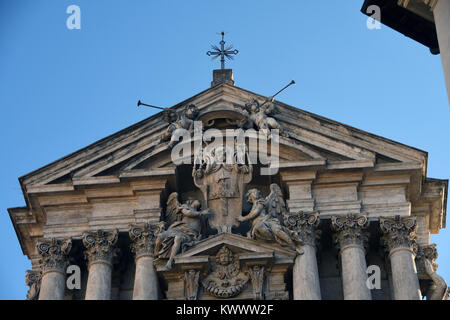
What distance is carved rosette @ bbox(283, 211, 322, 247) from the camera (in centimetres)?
2238

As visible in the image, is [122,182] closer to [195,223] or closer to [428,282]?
[195,223]

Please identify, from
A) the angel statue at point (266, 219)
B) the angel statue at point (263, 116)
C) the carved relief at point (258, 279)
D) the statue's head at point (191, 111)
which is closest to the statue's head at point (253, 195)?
the angel statue at point (266, 219)

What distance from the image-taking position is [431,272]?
22.6 metres

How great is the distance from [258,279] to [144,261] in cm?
249

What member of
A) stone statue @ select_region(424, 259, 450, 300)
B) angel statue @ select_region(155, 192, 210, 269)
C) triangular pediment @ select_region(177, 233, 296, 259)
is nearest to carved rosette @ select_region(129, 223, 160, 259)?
angel statue @ select_region(155, 192, 210, 269)

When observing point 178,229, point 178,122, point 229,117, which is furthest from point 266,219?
point 178,122

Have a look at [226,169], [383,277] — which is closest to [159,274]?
[226,169]

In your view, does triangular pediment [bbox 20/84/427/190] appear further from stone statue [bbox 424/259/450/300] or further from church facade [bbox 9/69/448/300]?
stone statue [bbox 424/259/450/300]

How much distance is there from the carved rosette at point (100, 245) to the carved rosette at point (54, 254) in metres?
0.45

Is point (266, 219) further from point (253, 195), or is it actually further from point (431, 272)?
point (431, 272)

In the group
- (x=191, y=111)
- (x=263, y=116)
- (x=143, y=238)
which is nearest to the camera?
(x=143, y=238)

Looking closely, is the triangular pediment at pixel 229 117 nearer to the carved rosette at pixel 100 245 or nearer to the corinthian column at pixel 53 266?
the carved rosette at pixel 100 245

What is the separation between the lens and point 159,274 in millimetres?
22328

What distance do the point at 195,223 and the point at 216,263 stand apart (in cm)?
107
